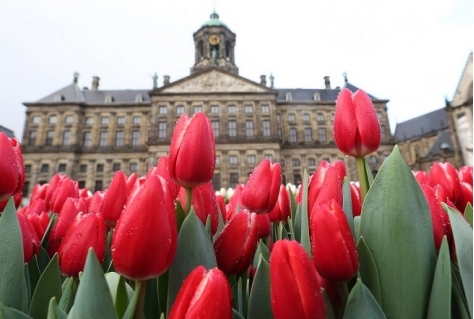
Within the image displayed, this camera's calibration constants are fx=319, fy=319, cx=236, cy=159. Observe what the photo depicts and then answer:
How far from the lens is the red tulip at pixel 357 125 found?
40.3 inches

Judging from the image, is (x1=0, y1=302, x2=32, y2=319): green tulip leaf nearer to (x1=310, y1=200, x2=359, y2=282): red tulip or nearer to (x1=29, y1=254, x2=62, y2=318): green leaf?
(x1=29, y1=254, x2=62, y2=318): green leaf

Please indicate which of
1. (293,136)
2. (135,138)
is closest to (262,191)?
(293,136)

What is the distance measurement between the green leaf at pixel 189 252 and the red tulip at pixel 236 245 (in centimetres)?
13

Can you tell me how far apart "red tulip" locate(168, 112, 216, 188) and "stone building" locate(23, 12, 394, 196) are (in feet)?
116

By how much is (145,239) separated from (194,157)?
0.96 ft

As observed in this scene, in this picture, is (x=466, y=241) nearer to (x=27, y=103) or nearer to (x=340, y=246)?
(x=340, y=246)

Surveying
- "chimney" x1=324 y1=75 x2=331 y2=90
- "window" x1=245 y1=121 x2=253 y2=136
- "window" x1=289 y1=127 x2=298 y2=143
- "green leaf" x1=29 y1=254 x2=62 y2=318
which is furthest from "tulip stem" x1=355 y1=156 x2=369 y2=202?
"chimney" x1=324 y1=75 x2=331 y2=90

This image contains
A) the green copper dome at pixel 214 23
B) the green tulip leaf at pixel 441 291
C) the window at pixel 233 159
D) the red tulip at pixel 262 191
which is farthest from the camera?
the green copper dome at pixel 214 23

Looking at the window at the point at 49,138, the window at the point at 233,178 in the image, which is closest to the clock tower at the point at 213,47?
the window at the point at 233,178

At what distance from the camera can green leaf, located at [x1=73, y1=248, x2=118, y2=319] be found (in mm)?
559

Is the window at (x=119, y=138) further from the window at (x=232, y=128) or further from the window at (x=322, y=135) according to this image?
the window at (x=322, y=135)

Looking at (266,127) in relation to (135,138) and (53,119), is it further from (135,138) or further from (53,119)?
(53,119)

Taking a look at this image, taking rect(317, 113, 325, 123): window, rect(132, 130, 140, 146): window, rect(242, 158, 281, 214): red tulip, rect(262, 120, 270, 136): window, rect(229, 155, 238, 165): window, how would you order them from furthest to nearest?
1. rect(317, 113, 325, 123): window
2. rect(132, 130, 140, 146): window
3. rect(262, 120, 270, 136): window
4. rect(229, 155, 238, 165): window
5. rect(242, 158, 281, 214): red tulip

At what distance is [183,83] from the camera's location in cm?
3953
